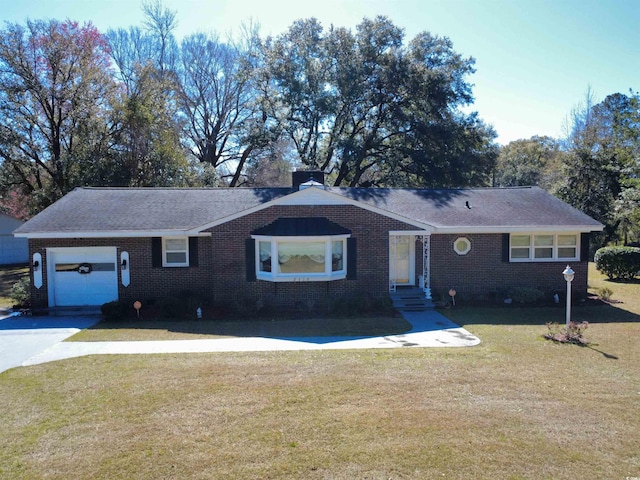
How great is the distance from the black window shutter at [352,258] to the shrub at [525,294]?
17.9ft

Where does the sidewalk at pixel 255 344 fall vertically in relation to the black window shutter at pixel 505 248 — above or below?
below

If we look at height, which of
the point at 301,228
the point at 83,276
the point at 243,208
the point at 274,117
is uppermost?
the point at 274,117

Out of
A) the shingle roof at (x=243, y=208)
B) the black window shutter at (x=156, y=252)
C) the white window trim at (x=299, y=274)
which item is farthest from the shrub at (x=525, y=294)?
the black window shutter at (x=156, y=252)

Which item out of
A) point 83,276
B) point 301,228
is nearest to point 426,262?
point 301,228

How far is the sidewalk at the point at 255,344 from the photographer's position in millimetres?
10242

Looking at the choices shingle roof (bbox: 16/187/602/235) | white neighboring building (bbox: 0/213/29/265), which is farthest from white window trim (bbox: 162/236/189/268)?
white neighboring building (bbox: 0/213/29/265)

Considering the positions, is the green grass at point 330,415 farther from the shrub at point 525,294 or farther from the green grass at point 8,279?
the green grass at point 8,279

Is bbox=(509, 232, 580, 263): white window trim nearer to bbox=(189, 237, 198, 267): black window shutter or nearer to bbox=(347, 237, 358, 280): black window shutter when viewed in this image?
bbox=(347, 237, 358, 280): black window shutter

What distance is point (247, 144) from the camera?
32.8 meters

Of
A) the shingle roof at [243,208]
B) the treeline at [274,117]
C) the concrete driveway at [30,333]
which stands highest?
the treeline at [274,117]

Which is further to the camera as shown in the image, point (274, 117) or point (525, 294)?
point (274, 117)

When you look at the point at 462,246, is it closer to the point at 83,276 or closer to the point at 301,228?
the point at 301,228

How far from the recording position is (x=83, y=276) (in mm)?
15586

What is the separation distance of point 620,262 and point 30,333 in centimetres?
2432
